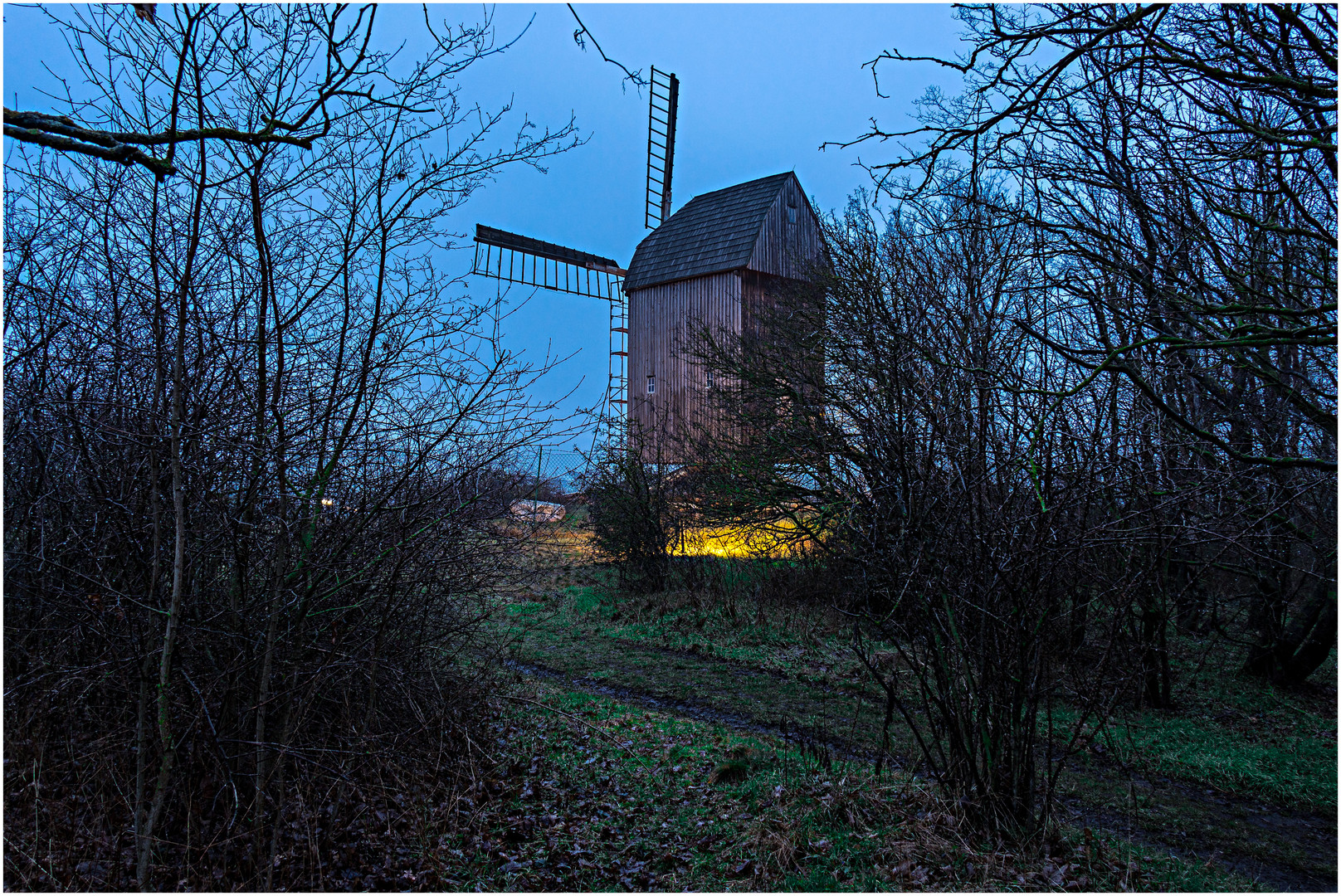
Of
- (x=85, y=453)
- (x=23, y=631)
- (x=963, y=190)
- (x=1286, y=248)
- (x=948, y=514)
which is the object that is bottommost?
(x=23, y=631)

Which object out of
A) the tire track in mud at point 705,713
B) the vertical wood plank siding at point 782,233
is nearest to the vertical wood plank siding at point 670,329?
the vertical wood plank siding at point 782,233

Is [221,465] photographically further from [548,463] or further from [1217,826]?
[1217,826]

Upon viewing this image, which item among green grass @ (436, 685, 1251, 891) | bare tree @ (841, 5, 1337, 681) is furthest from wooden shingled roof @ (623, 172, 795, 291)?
green grass @ (436, 685, 1251, 891)

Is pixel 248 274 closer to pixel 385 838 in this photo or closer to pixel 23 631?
pixel 23 631

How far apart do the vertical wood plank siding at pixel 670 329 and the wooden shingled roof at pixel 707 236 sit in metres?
0.37

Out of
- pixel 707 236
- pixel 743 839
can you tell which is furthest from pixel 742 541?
pixel 707 236

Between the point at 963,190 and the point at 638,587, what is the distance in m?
8.93

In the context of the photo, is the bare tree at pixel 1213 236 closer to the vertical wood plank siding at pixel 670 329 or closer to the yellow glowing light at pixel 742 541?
the yellow glowing light at pixel 742 541

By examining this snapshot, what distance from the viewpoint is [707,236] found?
24.3 m

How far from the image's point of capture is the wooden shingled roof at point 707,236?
2308 cm

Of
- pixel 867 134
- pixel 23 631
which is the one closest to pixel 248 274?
pixel 23 631

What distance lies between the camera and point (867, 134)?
4.23 meters

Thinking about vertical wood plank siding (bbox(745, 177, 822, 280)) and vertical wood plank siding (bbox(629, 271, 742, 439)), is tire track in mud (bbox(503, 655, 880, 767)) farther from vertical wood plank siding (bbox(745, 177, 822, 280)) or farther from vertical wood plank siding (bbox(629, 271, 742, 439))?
vertical wood plank siding (bbox(745, 177, 822, 280))

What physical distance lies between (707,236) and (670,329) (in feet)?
9.95
